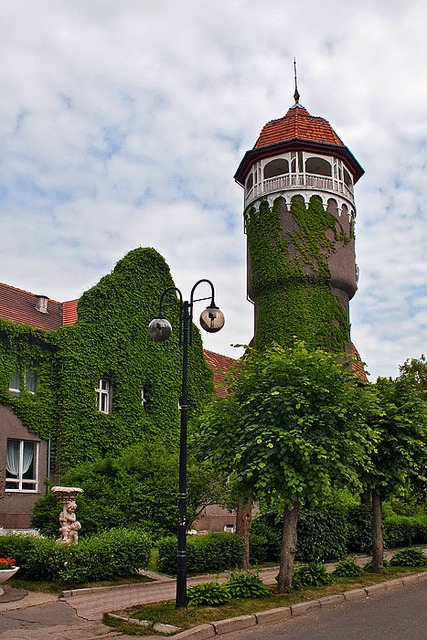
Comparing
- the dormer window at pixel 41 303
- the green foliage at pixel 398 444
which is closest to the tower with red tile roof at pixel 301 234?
the dormer window at pixel 41 303

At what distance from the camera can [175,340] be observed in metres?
31.2

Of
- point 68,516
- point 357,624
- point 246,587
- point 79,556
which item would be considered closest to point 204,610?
point 246,587

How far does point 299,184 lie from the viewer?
3447cm

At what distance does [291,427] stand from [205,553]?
639cm

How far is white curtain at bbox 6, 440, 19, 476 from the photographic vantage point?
23703mm

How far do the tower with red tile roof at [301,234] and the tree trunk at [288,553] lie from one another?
17081 millimetres

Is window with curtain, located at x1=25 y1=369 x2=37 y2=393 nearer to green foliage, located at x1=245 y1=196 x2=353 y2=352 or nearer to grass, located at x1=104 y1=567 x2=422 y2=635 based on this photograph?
green foliage, located at x1=245 y1=196 x2=353 y2=352

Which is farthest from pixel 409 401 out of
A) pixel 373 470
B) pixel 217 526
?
pixel 217 526

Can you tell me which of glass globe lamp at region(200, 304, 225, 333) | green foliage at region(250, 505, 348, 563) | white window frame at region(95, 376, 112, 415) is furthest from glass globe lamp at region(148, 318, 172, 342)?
white window frame at region(95, 376, 112, 415)

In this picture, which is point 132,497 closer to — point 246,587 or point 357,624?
point 246,587

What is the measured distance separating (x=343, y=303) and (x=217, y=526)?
13.6 metres

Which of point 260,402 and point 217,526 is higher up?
point 260,402

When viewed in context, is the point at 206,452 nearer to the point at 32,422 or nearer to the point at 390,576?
the point at 390,576

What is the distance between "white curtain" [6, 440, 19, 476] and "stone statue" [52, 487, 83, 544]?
6678mm
